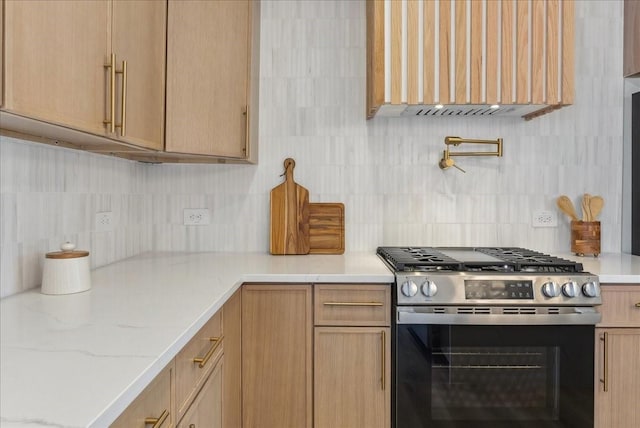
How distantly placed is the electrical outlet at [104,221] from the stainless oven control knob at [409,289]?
1298 millimetres

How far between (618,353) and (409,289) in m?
Answer: 0.88

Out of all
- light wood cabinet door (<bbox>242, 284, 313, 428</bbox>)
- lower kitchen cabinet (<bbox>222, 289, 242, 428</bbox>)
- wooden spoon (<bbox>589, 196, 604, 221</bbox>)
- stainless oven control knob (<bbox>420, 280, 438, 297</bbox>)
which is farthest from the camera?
wooden spoon (<bbox>589, 196, 604, 221</bbox>)

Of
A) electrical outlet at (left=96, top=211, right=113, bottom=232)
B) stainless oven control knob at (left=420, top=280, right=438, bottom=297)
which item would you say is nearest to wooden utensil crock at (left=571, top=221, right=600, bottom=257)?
stainless oven control knob at (left=420, top=280, right=438, bottom=297)

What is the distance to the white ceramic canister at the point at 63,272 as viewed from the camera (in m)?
1.41

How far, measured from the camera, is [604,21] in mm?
2428

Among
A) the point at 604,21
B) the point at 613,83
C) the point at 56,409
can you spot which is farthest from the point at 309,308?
the point at 604,21

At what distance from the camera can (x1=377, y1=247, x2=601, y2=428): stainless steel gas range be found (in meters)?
1.73

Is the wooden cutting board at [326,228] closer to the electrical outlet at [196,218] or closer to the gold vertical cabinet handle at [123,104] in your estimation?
the electrical outlet at [196,218]

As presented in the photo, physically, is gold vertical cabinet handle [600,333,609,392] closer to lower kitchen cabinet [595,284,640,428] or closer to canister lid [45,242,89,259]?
lower kitchen cabinet [595,284,640,428]

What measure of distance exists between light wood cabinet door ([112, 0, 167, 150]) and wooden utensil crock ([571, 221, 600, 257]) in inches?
80.2

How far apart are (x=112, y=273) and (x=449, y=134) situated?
178 cm

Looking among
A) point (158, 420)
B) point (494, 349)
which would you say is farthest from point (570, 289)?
point (158, 420)

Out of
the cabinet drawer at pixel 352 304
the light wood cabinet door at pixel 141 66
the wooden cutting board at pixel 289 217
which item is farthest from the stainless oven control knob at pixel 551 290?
the light wood cabinet door at pixel 141 66

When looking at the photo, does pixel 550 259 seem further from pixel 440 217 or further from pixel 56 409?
pixel 56 409
